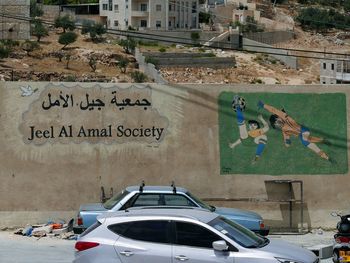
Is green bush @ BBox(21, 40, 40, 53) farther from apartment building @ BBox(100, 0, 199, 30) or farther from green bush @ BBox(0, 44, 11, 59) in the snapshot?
apartment building @ BBox(100, 0, 199, 30)

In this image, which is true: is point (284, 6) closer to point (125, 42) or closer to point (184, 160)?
point (125, 42)

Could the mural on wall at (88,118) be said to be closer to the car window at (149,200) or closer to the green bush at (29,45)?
the car window at (149,200)

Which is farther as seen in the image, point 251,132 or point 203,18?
point 203,18

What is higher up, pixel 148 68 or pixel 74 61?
pixel 74 61

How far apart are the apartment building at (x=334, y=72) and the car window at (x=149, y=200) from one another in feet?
224

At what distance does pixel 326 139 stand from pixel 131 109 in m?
4.23

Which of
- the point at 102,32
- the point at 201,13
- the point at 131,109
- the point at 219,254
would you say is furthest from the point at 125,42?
the point at 219,254

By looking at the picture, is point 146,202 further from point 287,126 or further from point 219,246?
point 219,246

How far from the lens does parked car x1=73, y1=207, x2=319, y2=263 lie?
11594 millimetres

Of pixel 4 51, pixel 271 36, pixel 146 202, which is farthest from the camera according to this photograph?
pixel 271 36

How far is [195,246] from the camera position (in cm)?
1173

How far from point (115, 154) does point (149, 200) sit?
9.59 feet

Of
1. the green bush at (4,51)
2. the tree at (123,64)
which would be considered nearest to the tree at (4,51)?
the green bush at (4,51)

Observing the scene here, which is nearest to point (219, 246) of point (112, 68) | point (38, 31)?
point (112, 68)
